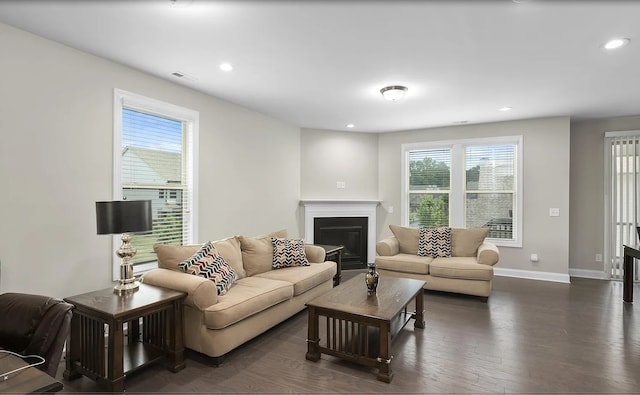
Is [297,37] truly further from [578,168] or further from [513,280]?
[578,168]

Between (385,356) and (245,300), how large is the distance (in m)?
1.21

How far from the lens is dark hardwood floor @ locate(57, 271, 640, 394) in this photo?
7.56ft

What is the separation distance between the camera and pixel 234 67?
3219mm

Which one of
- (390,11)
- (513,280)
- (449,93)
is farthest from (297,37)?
(513,280)

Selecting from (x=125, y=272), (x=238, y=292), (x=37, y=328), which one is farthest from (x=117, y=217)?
(x=238, y=292)

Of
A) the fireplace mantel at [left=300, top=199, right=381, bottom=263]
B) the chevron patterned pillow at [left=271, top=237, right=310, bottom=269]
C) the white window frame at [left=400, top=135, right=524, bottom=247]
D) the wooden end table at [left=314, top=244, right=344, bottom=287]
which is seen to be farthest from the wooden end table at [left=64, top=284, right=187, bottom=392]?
the white window frame at [left=400, top=135, right=524, bottom=247]

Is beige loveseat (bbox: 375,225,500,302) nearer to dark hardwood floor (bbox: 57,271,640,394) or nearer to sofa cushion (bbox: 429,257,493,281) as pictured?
sofa cushion (bbox: 429,257,493,281)

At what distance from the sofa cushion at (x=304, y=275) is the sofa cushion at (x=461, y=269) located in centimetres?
143

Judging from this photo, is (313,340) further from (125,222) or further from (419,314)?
(125,222)

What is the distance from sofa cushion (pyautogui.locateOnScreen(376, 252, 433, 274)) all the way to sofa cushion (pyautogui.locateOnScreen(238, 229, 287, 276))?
1.75m

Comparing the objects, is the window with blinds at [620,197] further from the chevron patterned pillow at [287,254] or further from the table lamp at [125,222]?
the table lamp at [125,222]

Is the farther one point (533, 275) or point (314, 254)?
point (533, 275)

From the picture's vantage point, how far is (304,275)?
366 centimetres

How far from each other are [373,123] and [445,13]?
3.47m
